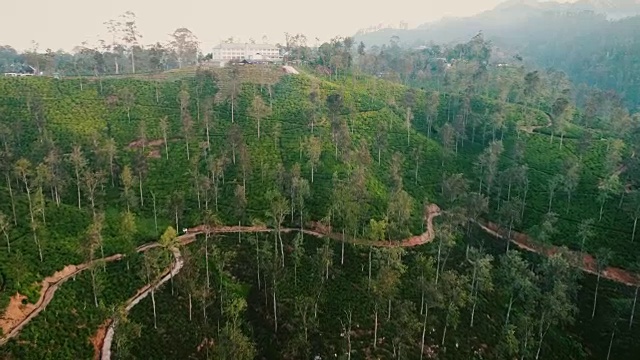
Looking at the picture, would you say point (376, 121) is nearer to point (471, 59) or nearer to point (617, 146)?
point (617, 146)

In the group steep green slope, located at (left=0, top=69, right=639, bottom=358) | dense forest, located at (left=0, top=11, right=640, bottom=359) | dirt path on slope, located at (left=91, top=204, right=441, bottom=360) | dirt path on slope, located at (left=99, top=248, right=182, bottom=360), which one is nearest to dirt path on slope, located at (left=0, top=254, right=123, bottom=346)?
dense forest, located at (left=0, top=11, right=640, bottom=359)

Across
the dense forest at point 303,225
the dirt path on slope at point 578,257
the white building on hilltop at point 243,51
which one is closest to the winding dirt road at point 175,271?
the dirt path on slope at point 578,257

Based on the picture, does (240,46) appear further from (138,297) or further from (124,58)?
(138,297)

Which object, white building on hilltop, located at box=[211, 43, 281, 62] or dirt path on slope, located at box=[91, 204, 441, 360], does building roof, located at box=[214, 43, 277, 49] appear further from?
dirt path on slope, located at box=[91, 204, 441, 360]

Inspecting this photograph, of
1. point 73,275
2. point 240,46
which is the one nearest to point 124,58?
point 240,46

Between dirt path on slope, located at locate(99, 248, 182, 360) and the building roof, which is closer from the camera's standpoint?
dirt path on slope, located at locate(99, 248, 182, 360)

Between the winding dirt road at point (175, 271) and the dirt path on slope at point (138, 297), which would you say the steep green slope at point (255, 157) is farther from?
the dirt path on slope at point (138, 297)
